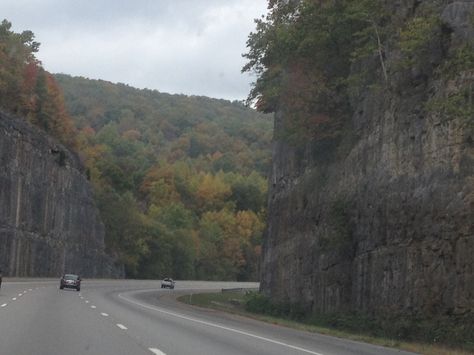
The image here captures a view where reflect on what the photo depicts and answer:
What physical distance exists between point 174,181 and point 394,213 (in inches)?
4897

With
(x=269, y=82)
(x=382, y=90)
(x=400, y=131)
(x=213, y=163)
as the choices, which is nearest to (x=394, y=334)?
(x=400, y=131)

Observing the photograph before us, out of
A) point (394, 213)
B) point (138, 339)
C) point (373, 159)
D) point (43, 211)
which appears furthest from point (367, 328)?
point (43, 211)

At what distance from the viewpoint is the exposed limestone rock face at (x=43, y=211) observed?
7231cm

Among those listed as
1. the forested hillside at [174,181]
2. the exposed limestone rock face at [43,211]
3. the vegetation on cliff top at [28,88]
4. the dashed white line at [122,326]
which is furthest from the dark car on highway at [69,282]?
the forested hillside at [174,181]

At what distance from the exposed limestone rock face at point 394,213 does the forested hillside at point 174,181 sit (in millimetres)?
63348

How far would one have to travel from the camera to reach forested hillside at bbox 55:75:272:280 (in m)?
118

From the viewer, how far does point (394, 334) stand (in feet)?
86.5

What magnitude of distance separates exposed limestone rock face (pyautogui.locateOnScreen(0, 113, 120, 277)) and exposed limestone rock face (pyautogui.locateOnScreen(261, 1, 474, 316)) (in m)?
38.2

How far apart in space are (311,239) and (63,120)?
235ft

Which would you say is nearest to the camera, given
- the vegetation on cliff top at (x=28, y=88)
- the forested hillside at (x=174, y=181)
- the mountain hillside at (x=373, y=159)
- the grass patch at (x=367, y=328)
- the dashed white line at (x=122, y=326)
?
the dashed white line at (x=122, y=326)

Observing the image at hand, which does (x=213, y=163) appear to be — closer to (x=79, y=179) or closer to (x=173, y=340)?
(x=79, y=179)

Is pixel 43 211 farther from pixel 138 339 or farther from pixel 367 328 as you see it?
pixel 138 339

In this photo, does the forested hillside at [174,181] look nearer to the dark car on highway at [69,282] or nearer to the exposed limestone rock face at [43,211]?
the exposed limestone rock face at [43,211]

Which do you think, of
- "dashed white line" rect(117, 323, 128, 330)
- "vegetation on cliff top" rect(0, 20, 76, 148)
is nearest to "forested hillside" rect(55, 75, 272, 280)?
"vegetation on cliff top" rect(0, 20, 76, 148)
